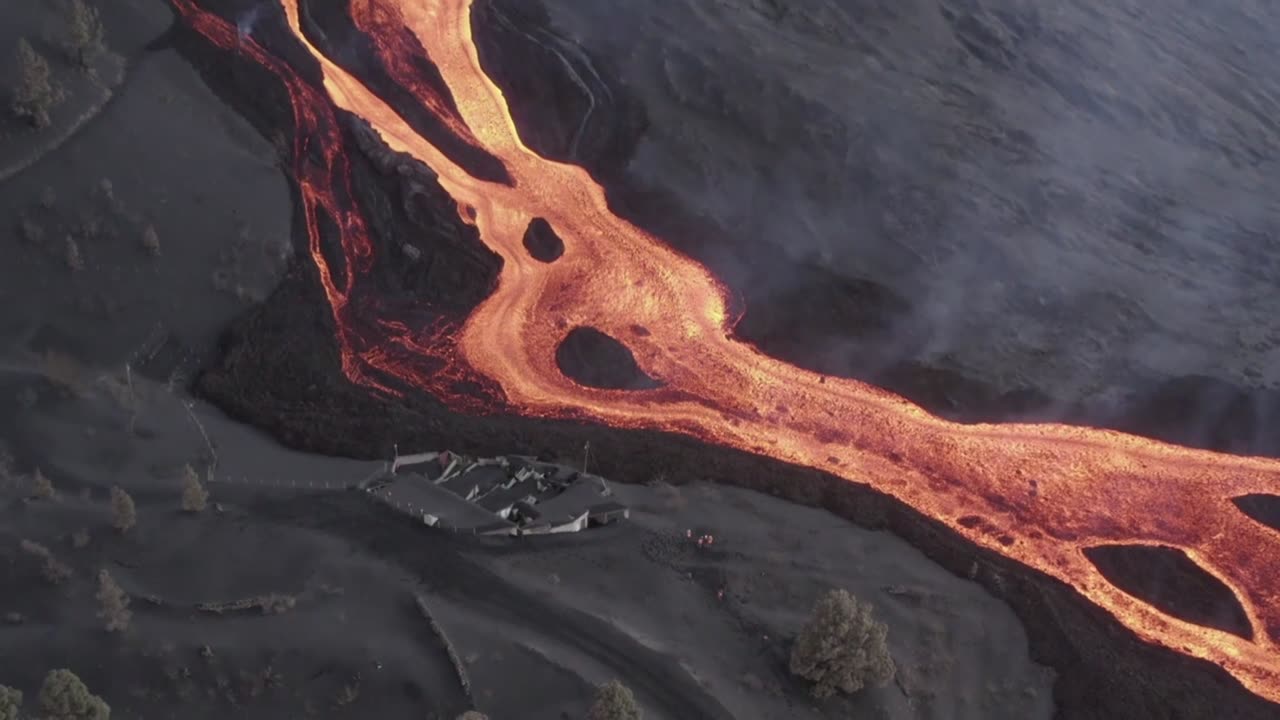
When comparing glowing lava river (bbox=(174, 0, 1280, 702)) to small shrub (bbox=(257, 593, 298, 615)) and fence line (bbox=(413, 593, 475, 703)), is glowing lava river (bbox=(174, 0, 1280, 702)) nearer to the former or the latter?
fence line (bbox=(413, 593, 475, 703))

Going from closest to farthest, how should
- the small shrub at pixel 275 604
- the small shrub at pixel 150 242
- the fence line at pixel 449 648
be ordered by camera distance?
the fence line at pixel 449 648 → the small shrub at pixel 275 604 → the small shrub at pixel 150 242

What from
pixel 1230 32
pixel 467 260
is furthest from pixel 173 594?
pixel 1230 32

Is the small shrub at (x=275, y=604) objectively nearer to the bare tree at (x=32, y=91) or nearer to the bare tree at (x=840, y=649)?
the bare tree at (x=840, y=649)

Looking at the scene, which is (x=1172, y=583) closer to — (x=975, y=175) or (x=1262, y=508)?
(x=1262, y=508)

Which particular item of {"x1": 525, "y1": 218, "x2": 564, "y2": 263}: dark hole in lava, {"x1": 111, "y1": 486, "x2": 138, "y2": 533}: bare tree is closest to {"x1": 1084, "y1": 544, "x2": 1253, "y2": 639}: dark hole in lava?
{"x1": 525, "y1": 218, "x2": 564, "y2": 263}: dark hole in lava

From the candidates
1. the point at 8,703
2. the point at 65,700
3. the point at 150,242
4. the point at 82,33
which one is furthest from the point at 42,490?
the point at 82,33

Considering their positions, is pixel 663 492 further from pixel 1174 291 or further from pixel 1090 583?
pixel 1174 291

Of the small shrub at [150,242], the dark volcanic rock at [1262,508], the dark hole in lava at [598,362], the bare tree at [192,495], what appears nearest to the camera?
the bare tree at [192,495]

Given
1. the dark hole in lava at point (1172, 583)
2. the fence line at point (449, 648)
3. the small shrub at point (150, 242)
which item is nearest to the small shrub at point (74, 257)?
the small shrub at point (150, 242)

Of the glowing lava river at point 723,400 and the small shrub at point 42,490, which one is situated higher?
the glowing lava river at point 723,400
